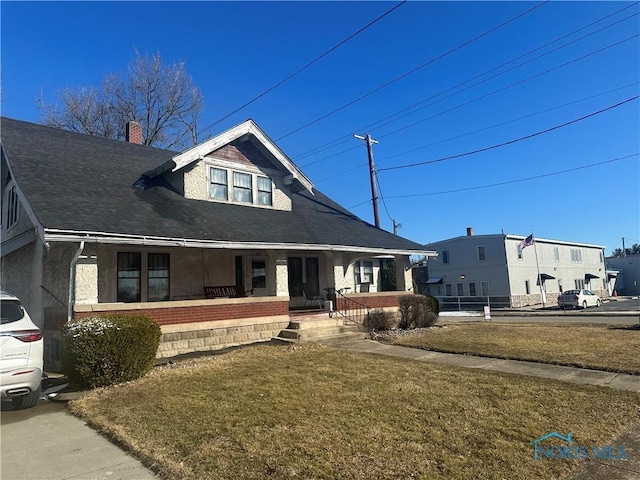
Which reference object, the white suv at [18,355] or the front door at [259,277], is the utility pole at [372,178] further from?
the white suv at [18,355]

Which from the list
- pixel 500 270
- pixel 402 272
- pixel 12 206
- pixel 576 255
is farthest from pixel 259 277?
pixel 576 255

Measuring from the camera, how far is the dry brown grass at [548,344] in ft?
30.5

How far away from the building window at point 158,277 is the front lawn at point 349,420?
494 cm

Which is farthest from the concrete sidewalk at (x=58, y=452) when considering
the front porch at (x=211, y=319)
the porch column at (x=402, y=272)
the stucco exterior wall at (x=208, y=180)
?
the porch column at (x=402, y=272)

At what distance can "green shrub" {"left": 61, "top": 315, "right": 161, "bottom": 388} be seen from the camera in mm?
7415

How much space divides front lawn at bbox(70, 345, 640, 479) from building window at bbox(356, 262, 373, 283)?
1194 cm

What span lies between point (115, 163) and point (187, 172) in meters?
2.44

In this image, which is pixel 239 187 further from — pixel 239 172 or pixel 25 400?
pixel 25 400

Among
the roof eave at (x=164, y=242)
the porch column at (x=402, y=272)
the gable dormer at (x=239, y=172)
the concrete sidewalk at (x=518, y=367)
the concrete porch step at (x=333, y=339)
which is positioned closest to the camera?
the concrete sidewalk at (x=518, y=367)

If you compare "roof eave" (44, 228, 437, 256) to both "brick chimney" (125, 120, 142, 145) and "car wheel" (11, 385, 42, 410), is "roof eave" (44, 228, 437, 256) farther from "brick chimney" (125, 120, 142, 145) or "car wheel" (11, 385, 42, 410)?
"brick chimney" (125, 120, 142, 145)

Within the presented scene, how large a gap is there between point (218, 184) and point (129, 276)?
4742 mm

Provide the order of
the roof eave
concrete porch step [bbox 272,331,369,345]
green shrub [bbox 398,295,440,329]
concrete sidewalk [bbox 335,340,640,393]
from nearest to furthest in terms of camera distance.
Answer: concrete sidewalk [bbox 335,340,640,393] < the roof eave < concrete porch step [bbox 272,331,369,345] < green shrub [bbox 398,295,440,329]

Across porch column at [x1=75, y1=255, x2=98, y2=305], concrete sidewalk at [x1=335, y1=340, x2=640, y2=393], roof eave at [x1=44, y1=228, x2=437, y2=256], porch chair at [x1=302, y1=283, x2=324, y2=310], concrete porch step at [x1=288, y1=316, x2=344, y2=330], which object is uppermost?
roof eave at [x1=44, y1=228, x2=437, y2=256]

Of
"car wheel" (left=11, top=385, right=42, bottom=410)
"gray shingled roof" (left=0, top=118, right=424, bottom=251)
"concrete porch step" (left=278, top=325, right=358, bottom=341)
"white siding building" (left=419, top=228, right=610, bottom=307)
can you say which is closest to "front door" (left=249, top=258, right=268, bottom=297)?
"gray shingled roof" (left=0, top=118, right=424, bottom=251)
